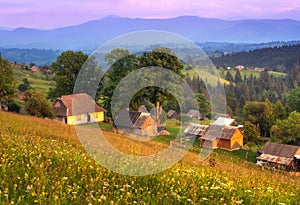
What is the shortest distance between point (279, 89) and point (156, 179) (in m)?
168

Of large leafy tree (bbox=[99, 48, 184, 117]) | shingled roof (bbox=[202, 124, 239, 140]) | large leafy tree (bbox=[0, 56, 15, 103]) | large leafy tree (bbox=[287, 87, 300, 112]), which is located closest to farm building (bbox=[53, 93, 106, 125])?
large leafy tree (bbox=[99, 48, 184, 117])

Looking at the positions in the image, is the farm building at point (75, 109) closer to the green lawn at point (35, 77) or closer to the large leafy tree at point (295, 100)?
the large leafy tree at point (295, 100)

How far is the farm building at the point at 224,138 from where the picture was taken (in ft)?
169

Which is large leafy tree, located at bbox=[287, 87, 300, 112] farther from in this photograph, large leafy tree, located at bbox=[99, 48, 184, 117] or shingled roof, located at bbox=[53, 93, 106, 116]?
shingled roof, located at bbox=[53, 93, 106, 116]

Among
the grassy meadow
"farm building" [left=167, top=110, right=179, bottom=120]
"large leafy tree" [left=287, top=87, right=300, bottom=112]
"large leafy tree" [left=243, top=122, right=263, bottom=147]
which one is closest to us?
the grassy meadow

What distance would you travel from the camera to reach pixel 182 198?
566cm

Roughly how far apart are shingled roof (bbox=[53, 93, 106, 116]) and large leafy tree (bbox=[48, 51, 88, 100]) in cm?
275

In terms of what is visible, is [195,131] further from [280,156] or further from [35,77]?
[35,77]

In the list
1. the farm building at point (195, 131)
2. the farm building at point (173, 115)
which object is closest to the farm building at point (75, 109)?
the farm building at point (195, 131)

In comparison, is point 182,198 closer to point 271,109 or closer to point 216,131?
point 216,131

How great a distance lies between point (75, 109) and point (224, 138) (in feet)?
74.9

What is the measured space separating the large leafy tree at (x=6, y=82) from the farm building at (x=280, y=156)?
33279mm

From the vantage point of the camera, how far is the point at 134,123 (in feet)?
139

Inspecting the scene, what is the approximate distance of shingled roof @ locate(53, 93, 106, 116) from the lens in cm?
4875
